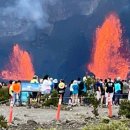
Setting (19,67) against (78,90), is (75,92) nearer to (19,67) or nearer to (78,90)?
(78,90)

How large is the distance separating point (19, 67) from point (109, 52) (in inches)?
482

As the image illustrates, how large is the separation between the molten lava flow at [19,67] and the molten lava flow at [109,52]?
8.05 m

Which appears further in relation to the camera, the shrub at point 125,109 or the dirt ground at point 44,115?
the shrub at point 125,109

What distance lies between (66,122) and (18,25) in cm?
5050

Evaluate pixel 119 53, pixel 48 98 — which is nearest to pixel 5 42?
pixel 119 53

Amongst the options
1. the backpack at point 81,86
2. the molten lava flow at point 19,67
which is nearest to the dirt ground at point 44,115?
the backpack at point 81,86

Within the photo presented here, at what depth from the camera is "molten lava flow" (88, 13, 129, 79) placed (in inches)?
2734

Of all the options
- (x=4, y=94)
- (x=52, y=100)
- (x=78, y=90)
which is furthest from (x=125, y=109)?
(x=4, y=94)

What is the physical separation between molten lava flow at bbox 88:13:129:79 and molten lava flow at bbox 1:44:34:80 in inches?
317

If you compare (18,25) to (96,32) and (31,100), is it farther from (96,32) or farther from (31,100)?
(31,100)

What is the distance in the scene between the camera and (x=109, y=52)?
73.9 m

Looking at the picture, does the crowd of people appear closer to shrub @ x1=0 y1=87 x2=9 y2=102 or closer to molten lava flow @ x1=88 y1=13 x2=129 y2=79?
shrub @ x1=0 y1=87 x2=9 y2=102

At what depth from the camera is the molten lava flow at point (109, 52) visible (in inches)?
2734

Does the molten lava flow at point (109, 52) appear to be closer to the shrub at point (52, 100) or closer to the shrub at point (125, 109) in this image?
the shrub at point (52, 100)
